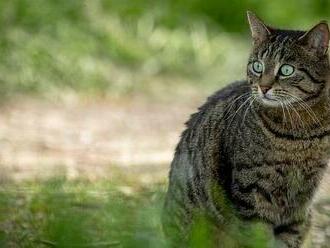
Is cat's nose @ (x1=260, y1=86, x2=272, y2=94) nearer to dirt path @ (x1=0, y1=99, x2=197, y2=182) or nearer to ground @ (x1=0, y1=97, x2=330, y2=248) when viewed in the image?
ground @ (x1=0, y1=97, x2=330, y2=248)

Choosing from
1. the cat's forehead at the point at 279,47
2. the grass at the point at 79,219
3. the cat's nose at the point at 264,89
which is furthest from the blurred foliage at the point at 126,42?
the cat's nose at the point at 264,89

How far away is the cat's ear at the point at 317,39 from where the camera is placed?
13.7 ft

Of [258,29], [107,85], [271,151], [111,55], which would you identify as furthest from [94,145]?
[271,151]

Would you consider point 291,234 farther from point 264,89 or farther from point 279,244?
point 264,89

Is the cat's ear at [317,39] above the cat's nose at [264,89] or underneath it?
above

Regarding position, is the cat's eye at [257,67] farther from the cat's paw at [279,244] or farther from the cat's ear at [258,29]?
the cat's paw at [279,244]

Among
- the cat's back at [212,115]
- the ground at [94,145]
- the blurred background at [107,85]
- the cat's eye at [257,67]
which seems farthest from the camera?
the blurred background at [107,85]

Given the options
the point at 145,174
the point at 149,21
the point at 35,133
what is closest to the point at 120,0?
the point at 149,21

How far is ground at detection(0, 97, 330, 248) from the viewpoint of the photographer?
17.3 ft

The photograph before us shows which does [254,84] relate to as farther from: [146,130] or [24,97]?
[24,97]

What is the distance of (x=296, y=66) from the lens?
4.18m

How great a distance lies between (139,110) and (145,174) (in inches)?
97.6

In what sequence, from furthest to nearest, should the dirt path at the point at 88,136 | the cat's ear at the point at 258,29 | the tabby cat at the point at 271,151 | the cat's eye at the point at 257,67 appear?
the dirt path at the point at 88,136 < the cat's ear at the point at 258,29 < the cat's eye at the point at 257,67 < the tabby cat at the point at 271,151

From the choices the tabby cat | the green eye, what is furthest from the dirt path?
the green eye
